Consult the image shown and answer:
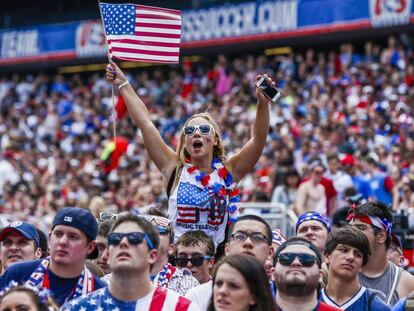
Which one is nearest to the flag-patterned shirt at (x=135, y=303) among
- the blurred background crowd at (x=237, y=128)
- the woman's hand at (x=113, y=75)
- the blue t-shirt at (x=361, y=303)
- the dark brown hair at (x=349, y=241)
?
the blue t-shirt at (x=361, y=303)

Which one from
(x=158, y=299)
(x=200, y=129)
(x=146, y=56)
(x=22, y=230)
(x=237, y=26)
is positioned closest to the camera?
(x=158, y=299)

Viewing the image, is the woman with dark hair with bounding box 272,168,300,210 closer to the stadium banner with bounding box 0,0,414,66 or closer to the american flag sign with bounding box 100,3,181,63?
the american flag sign with bounding box 100,3,181,63

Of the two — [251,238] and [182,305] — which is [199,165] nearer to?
[251,238]

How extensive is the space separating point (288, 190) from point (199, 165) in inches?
250

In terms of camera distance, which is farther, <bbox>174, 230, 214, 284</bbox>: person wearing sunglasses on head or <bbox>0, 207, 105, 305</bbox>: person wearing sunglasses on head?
<bbox>174, 230, 214, 284</bbox>: person wearing sunglasses on head

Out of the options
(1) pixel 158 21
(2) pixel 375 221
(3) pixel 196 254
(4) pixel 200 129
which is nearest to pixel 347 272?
(2) pixel 375 221

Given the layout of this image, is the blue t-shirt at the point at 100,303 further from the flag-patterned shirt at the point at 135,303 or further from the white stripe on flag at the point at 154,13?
the white stripe on flag at the point at 154,13

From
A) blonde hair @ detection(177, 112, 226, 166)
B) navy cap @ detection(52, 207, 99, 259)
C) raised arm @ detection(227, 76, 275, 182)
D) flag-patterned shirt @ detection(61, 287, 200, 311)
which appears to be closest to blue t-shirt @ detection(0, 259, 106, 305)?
navy cap @ detection(52, 207, 99, 259)

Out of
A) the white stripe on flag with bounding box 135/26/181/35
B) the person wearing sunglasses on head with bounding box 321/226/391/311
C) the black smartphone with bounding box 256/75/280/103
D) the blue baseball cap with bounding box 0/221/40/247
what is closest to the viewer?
the person wearing sunglasses on head with bounding box 321/226/391/311

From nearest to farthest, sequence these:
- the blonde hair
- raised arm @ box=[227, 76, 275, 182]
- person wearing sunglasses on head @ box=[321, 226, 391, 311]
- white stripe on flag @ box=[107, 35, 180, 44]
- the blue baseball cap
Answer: person wearing sunglasses on head @ box=[321, 226, 391, 311] < the blue baseball cap < raised arm @ box=[227, 76, 275, 182] < the blonde hair < white stripe on flag @ box=[107, 35, 180, 44]

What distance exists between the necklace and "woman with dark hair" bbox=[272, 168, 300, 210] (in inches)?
228

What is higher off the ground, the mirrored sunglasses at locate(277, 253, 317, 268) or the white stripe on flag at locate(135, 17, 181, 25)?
the white stripe on flag at locate(135, 17, 181, 25)

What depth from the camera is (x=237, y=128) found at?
20672 mm

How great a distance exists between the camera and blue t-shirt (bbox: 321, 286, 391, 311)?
675 centimetres
